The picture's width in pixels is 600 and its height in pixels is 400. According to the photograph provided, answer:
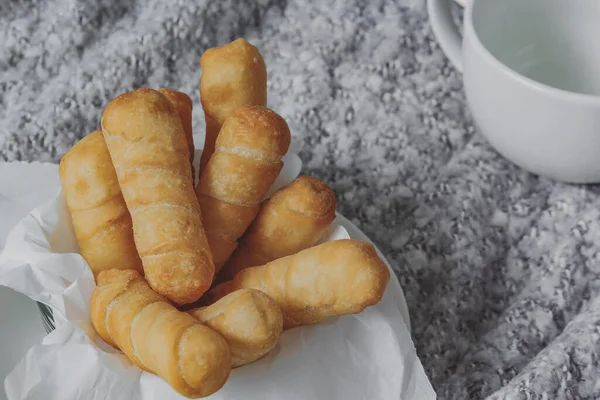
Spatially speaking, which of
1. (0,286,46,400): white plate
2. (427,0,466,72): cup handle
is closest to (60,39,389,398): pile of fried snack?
(0,286,46,400): white plate

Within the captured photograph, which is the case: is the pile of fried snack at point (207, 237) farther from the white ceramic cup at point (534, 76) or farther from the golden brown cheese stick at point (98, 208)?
the white ceramic cup at point (534, 76)

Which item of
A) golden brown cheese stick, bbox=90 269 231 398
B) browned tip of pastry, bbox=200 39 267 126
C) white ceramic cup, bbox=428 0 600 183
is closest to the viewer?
golden brown cheese stick, bbox=90 269 231 398

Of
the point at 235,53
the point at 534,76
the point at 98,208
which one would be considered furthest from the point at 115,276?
the point at 534,76

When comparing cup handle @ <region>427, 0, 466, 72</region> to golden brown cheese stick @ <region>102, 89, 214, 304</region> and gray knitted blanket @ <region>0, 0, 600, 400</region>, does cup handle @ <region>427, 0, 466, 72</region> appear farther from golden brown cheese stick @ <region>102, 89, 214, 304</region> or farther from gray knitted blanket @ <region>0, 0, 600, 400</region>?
golden brown cheese stick @ <region>102, 89, 214, 304</region>

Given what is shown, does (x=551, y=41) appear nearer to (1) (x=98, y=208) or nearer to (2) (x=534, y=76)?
(2) (x=534, y=76)

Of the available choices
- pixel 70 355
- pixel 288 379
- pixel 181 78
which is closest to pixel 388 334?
pixel 288 379

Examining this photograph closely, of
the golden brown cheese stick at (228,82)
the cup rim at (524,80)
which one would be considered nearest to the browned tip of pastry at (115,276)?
the golden brown cheese stick at (228,82)

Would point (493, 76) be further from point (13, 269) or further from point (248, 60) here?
point (13, 269)

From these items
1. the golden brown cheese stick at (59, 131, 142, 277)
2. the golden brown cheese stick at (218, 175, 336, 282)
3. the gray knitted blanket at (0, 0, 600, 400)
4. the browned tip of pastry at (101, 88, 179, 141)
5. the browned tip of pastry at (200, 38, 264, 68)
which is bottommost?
the gray knitted blanket at (0, 0, 600, 400)
